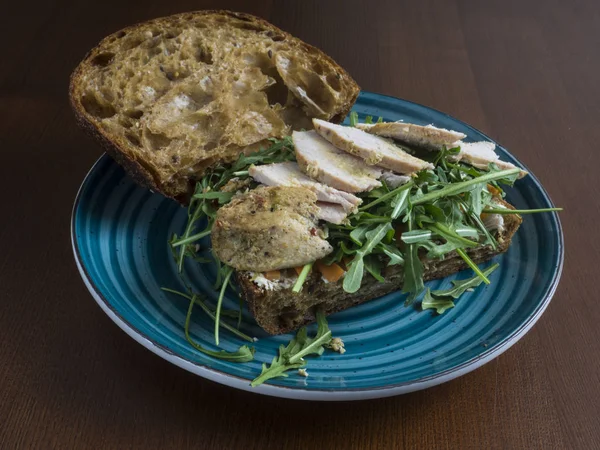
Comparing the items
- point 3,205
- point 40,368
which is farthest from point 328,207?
point 3,205

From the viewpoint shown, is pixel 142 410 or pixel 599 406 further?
pixel 599 406

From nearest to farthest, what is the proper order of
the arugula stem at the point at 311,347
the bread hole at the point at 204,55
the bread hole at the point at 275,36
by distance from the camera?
the arugula stem at the point at 311,347, the bread hole at the point at 204,55, the bread hole at the point at 275,36

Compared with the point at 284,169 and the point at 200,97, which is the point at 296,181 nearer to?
the point at 284,169

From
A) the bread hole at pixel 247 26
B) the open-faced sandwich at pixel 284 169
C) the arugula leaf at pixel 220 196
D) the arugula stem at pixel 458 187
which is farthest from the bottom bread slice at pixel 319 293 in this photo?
the bread hole at pixel 247 26

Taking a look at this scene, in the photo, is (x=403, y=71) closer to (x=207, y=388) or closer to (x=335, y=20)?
(x=335, y=20)

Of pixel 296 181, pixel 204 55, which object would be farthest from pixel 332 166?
pixel 204 55

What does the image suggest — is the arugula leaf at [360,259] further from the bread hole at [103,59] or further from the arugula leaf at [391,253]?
the bread hole at [103,59]
